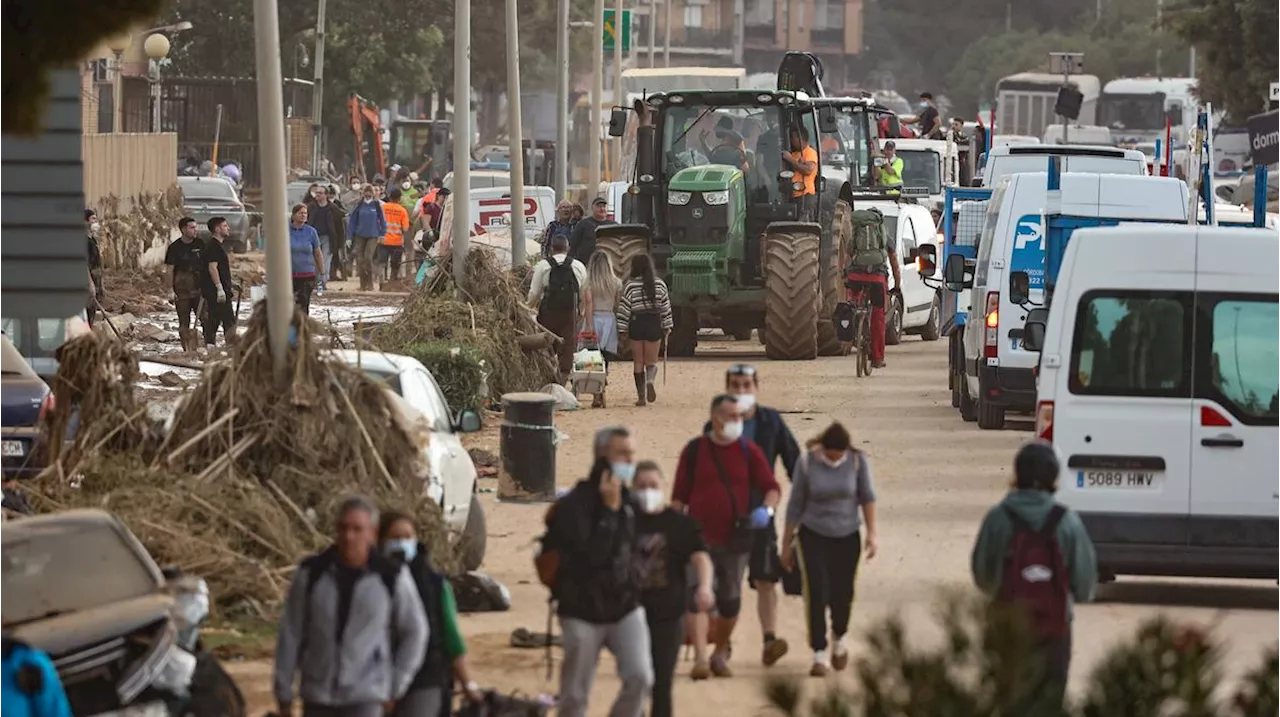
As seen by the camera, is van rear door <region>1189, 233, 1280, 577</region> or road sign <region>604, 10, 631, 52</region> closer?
van rear door <region>1189, 233, 1280, 577</region>

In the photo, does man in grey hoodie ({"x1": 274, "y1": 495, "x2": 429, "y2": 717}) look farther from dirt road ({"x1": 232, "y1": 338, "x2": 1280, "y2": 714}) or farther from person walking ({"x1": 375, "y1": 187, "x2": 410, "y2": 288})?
person walking ({"x1": 375, "y1": 187, "x2": 410, "y2": 288})

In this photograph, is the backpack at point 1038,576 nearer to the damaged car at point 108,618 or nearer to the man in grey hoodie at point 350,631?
the man in grey hoodie at point 350,631

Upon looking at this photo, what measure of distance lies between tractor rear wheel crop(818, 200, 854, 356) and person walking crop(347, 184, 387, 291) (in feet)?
47.7

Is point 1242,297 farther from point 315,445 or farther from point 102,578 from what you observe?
point 102,578

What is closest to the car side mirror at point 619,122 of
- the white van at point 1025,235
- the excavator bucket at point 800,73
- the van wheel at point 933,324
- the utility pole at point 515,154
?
the utility pole at point 515,154

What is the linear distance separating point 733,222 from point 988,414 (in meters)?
7.98

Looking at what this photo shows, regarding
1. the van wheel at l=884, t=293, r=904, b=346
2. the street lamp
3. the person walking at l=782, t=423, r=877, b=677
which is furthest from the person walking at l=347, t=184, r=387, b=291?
the person walking at l=782, t=423, r=877, b=677

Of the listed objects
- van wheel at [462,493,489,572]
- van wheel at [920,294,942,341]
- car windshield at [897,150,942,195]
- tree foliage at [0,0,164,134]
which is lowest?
van wheel at [920,294,942,341]

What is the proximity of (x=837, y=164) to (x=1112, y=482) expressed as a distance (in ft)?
73.8

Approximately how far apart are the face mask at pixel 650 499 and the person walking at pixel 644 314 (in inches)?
559

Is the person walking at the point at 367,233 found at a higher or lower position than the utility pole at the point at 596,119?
lower

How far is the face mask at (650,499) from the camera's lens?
39.9 ft

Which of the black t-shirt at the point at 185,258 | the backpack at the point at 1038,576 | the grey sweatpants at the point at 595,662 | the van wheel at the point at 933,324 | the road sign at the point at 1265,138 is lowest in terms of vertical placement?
the van wheel at the point at 933,324

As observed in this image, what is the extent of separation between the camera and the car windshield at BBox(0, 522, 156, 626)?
11.8 metres
